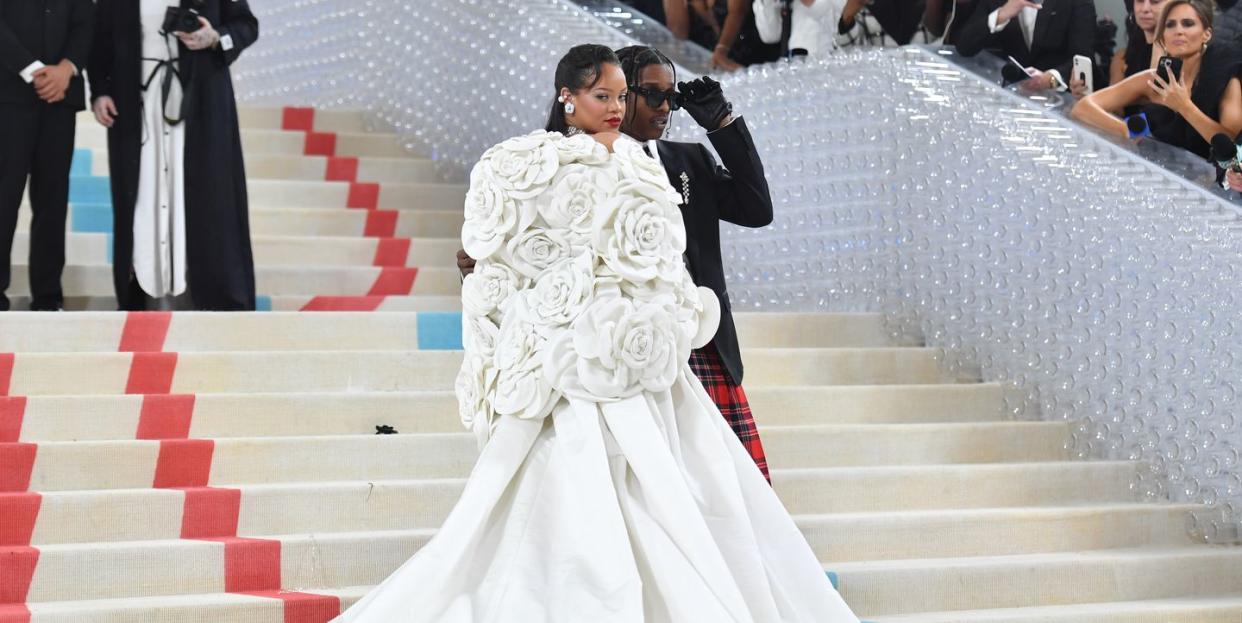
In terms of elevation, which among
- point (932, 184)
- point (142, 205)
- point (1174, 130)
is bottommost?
point (142, 205)

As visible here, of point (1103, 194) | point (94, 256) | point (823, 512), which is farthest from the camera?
point (94, 256)

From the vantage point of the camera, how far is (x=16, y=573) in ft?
12.9

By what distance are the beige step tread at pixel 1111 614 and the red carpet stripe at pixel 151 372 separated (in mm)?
2314

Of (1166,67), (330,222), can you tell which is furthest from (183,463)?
(1166,67)

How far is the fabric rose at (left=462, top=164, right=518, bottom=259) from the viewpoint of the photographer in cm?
326

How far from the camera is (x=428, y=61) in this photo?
8219 millimetres

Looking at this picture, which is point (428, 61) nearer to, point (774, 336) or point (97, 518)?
Answer: point (774, 336)

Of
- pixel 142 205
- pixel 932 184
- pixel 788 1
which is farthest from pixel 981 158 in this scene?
pixel 142 205

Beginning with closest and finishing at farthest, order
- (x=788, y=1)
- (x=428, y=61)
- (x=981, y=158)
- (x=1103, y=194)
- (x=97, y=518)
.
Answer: (x=97, y=518)
(x=1103, y=194)
(x=981, y=158)
(x=788, y=1)
(x=428, y=61)

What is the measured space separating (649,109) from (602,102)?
0.79 ft

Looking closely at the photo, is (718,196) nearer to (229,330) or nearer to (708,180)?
(708,180)

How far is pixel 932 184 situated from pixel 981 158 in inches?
9.1

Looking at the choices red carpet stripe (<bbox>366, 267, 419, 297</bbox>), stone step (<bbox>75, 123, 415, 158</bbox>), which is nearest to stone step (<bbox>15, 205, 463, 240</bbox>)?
red carpet stripe (<bbox>366, 267, 419, 297</bbox>)

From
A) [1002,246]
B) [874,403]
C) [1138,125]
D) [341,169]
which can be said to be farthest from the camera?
[341,169]
